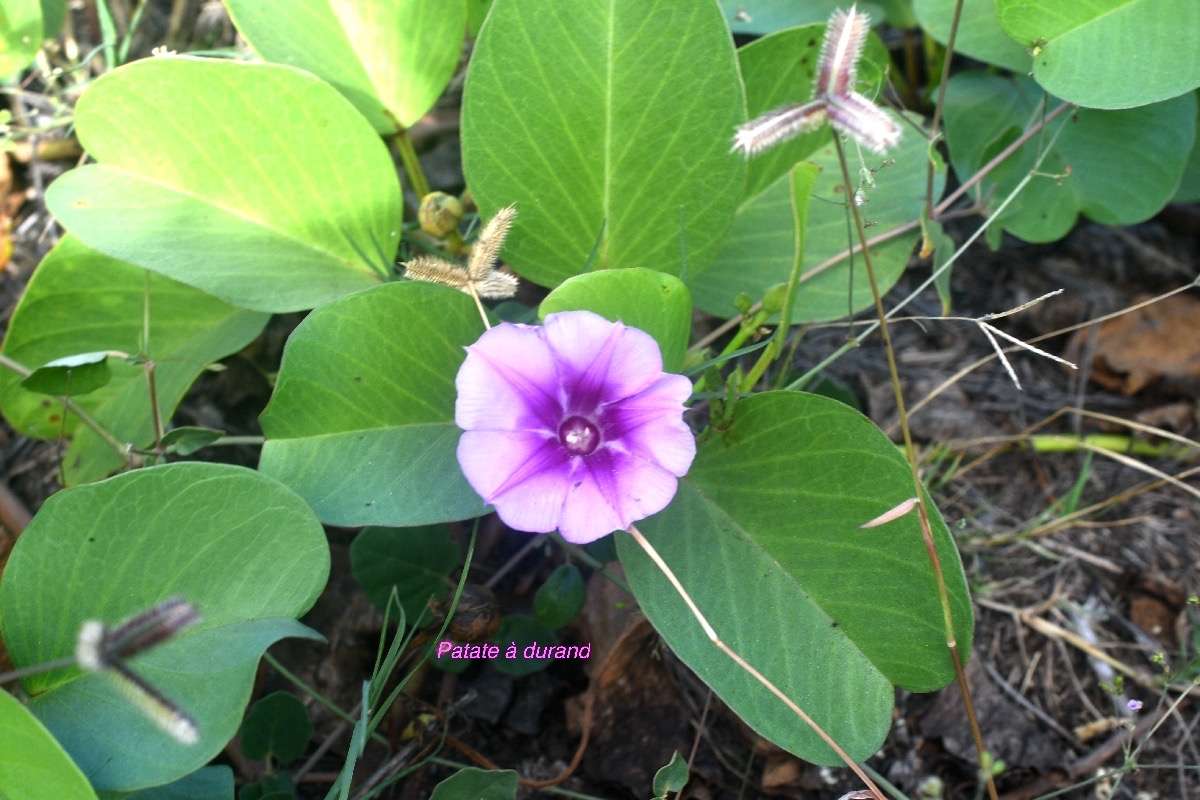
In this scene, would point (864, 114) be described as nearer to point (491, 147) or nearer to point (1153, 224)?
point (491, 147)

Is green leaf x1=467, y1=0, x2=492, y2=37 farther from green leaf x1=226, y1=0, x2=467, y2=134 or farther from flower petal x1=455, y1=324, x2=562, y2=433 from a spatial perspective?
flower petal x1=455, y1=324, x2=562, y2=433

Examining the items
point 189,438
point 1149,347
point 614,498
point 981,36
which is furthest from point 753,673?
point 1149,347

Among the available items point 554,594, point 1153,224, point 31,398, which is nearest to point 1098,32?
point 1153,224

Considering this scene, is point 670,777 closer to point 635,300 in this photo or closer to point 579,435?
point 579,435

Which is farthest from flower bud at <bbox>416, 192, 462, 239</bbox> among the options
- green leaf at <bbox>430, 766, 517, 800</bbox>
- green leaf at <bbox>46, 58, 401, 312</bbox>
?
green leaf at <bbox>430, 766, 517, 800</bbox>

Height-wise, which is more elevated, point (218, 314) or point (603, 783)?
point (218, 314)

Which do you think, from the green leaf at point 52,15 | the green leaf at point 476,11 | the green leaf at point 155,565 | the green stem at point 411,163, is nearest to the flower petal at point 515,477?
the green leaf at point 155,565
